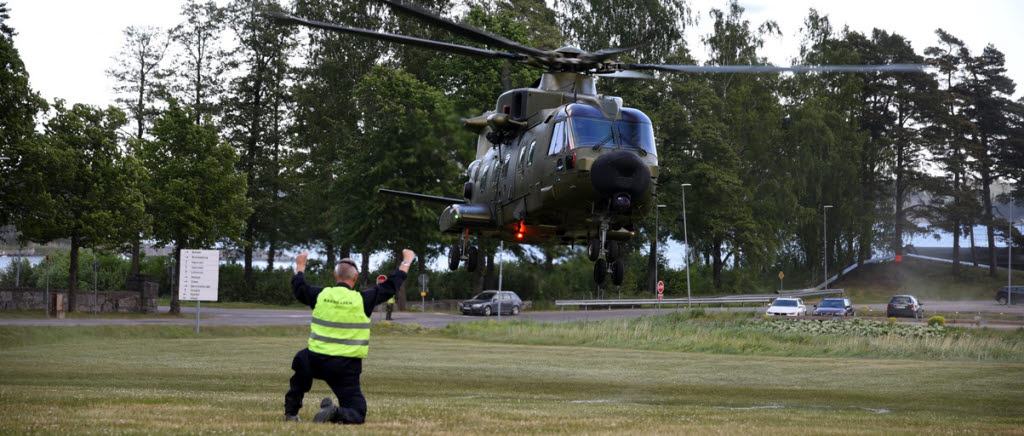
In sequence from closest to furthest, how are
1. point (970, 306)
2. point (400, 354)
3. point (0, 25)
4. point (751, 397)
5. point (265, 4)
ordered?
1. point (751, 397)
2. point (400, 354)
3. point (0, 25)
4. point (265, 4)
5. point (970, 306)

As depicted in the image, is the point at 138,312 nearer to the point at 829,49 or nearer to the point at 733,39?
the point at 733,39

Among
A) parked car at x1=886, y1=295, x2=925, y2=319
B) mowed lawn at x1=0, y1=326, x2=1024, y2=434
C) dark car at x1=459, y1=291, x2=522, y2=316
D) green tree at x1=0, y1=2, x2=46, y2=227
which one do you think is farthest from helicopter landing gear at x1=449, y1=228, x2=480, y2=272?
parked car at x1=886, y1=295, x2=925, y2=319

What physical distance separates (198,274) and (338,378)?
31.7m

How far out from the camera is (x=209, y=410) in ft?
33.9

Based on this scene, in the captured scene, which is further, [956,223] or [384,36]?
[956,223]

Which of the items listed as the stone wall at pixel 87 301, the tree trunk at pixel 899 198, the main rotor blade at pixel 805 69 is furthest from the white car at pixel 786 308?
the main rotor blade at pixel 805 69

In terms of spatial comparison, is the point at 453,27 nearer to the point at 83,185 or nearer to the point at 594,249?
the point at 594,249

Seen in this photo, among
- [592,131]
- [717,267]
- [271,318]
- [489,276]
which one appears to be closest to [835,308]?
[489,276]

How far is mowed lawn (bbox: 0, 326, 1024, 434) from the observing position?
9859mm

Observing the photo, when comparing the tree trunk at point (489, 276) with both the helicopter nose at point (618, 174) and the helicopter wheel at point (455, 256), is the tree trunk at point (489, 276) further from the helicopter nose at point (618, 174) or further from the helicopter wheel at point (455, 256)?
the helicopter nose at point (618, 174)

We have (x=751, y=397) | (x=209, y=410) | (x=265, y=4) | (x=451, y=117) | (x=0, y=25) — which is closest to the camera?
(x=209, y=410)

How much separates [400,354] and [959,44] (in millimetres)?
71561

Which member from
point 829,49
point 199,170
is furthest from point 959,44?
point 199,170

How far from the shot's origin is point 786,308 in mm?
53156
